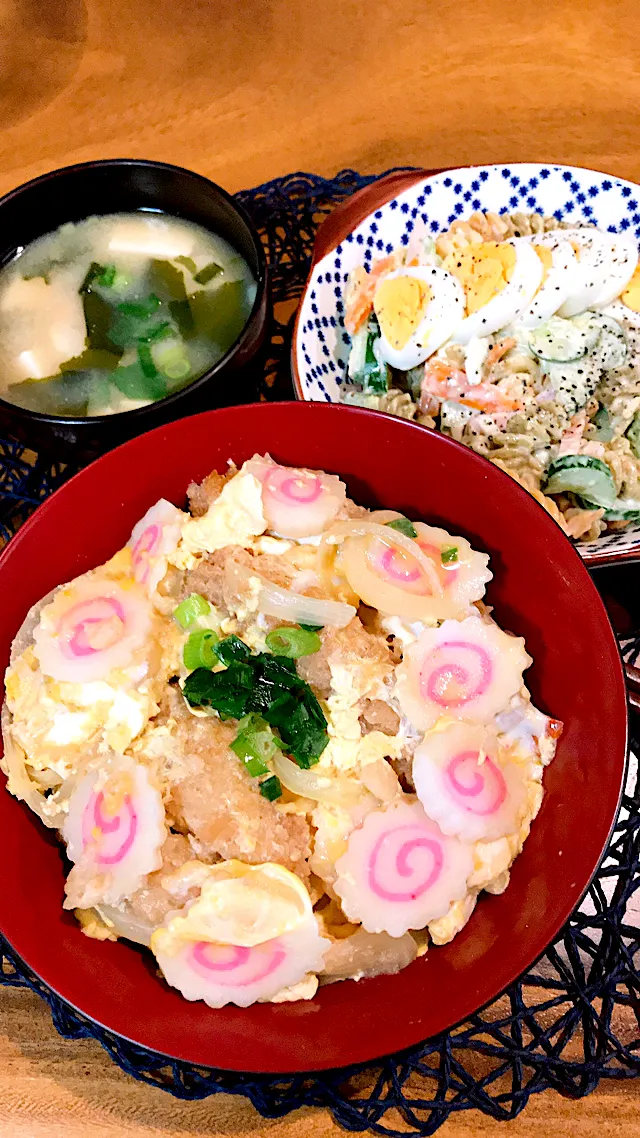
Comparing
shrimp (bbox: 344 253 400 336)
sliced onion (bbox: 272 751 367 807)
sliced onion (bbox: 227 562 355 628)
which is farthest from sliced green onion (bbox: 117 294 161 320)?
sliced onion (bbox: 272 751 367 807)

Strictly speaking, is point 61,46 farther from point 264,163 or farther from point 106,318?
point 106,318

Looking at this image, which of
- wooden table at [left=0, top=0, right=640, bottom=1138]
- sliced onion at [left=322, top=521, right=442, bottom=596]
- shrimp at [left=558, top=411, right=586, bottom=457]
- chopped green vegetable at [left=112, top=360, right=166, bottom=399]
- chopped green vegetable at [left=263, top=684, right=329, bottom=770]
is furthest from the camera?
wooden table at [left=0, top=0, right=640, bottom=1138]

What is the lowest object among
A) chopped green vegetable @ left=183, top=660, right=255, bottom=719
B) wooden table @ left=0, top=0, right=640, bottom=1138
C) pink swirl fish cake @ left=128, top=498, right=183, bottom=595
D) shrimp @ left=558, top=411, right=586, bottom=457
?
chopped green vegetable @ left=183, top=660, right=255, bottom=719

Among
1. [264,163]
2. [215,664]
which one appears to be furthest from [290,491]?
[264,163]

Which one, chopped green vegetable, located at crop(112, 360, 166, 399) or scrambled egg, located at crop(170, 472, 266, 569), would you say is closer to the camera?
scrambled egg, located at crop(170, 472, 266, 569)

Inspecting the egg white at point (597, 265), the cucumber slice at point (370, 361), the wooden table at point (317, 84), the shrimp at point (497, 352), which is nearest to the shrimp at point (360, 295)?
the cucumber slice at point (370, 361)

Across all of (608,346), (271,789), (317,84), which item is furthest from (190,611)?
(317,84)

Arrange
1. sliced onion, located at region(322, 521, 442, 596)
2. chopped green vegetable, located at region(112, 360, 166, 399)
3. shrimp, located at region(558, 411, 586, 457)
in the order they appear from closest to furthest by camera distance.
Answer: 1. sliced onion, located at region(322, 521, 442, 596)
2. chopped green vegetable, located at region(112, 360, 166, 399)
3. shrimp, located at region(558, 411, 586, 457)

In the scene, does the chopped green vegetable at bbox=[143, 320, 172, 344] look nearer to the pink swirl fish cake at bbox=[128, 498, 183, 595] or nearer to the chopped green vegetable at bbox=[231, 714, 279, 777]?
the pink swirl fish cake at bbox=[128, 498, 183, 595]
